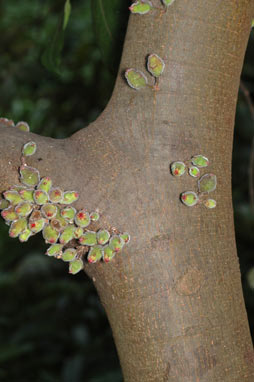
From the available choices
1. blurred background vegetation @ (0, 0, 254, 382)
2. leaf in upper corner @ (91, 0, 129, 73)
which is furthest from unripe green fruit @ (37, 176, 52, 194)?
blurred background vegetation @ (0, 0, 254, 382)

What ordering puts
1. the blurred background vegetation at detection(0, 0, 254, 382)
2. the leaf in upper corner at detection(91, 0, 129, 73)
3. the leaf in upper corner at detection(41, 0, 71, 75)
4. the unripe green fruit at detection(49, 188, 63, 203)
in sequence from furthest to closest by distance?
the blurred background vegetation at detection(0, 0, 254, 382) → the leaf in upper corner at detection(41, 0, 71, 75) → the leaf in upper corner at detection(91, 0, 129, 73) → the unripe green fruit at detection(49, 188, 63, 203)

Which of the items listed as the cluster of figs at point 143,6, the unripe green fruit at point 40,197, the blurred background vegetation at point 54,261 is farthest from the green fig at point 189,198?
the blurred background vegetation at point 54,261

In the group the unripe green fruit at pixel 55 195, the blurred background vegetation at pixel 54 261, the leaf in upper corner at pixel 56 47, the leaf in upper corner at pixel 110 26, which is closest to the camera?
the unripe green fruit at pixel 55 195

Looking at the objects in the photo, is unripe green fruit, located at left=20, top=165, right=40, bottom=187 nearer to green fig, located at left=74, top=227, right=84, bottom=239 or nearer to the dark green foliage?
green fig, located at left=74, top=227, right=84, bottom=239

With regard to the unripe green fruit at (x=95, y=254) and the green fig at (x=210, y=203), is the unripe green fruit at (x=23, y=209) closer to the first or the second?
the unripe green fruit at (x=95, y=254)

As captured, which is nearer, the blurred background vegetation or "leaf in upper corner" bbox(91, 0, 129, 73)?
"leaf in upper corner" bbox(91, 0, 129, 73)

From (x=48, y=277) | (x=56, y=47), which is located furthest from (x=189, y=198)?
(x=48, y=277)

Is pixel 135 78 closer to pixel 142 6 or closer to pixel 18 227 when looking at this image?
pixel 142 6
